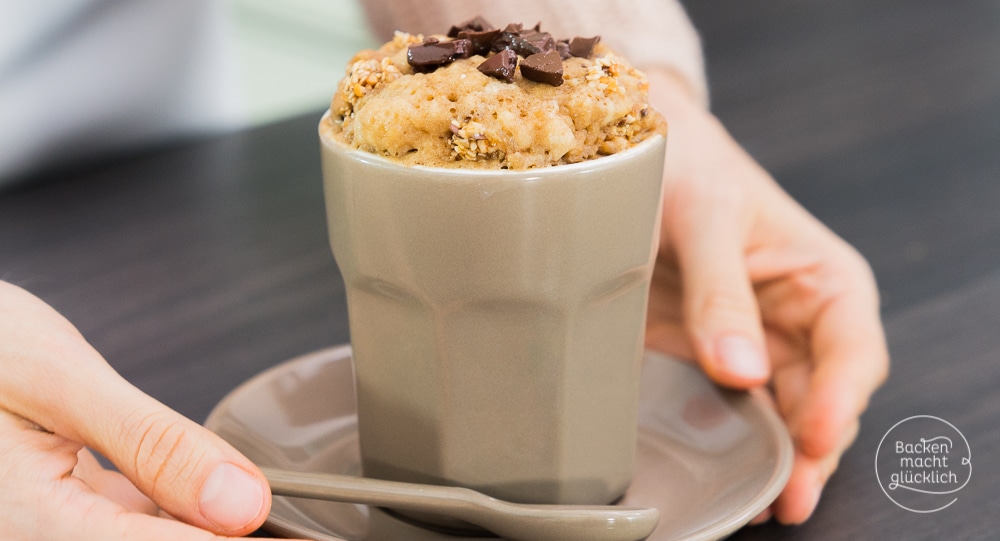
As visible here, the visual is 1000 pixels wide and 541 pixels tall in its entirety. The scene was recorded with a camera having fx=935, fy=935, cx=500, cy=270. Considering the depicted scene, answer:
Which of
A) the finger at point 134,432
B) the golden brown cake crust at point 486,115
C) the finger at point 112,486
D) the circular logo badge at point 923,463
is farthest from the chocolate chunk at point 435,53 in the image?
the circular logo badge at point 923,463

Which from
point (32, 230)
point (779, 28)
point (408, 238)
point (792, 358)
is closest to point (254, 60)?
point (779, 28)

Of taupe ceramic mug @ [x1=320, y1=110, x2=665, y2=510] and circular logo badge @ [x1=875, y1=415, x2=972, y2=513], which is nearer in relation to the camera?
taupe ceramic mug @ [x1=320, y1=110, x2=665, y2=510]

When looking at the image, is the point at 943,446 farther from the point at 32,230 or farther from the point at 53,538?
the point at 32,230

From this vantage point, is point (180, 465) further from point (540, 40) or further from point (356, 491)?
point (540, 40)

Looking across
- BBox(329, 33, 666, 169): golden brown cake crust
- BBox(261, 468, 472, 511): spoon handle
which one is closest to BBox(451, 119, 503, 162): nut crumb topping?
BBox(329, 33, 666, 169): golden brown cake crust

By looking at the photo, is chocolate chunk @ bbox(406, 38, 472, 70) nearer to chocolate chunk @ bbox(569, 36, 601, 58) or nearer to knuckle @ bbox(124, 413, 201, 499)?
chocolate chunk @ bbox(569, 36, 601, 58)

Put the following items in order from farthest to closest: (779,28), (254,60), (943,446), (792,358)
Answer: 1. (254,60)
2. (779,28)
3. (792,358)
4. (943,446)
